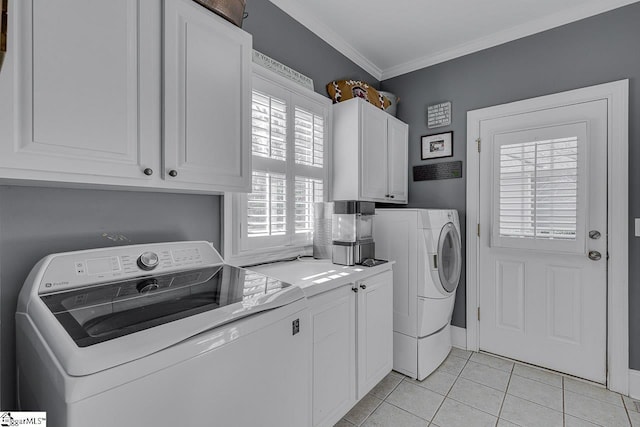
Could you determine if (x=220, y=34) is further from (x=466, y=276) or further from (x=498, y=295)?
(x=498, y=295)

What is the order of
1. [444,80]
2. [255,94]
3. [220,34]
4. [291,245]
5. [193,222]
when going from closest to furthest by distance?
[220,34], [193,222], [255,94], [291,245], [444,80]

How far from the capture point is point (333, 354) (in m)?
1.68

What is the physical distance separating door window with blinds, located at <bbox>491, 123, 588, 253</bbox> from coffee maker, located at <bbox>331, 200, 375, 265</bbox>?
53.6 inches

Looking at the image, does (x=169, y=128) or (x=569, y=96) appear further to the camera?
(x=569, y=96)

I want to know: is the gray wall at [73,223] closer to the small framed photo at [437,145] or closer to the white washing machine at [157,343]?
the white washing machine at [157,343]

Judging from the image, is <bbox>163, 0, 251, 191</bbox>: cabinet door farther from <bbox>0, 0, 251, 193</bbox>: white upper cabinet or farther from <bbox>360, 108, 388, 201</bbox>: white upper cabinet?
<bbox>360, 108, 388, 201</bbox>: white upper cabinet

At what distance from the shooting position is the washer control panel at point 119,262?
3.49 ft

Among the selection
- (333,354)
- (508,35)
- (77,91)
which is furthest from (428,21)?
(333,354)

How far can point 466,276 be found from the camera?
281 cm

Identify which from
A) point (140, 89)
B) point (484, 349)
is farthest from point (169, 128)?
point (484, 349)

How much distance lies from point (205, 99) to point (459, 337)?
2.95 m

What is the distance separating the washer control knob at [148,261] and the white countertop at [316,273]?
0.65 meters

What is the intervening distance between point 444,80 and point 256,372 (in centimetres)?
309

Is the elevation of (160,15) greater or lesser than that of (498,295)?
greater
